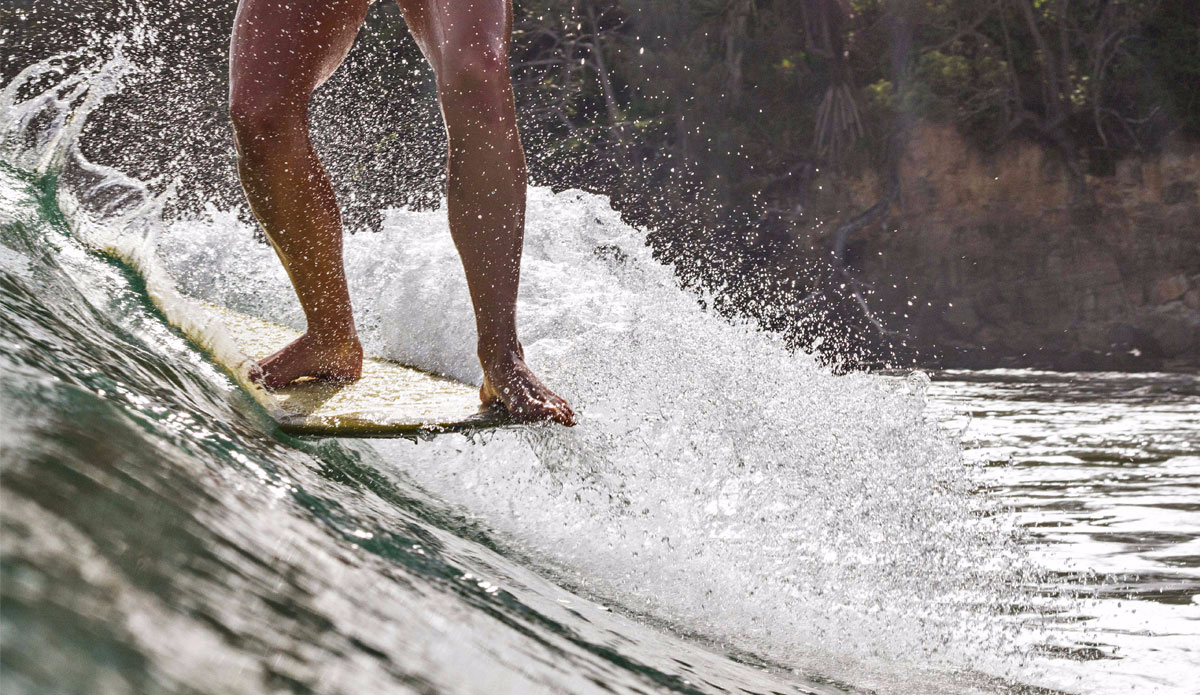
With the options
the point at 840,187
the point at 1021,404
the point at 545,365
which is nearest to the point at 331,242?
the point at 545,365

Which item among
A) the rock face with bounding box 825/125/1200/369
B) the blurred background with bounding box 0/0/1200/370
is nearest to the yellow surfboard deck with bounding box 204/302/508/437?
the blurred background with bounding box 0/0/1200/370

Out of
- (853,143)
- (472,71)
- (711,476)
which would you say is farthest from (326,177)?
(853,143)

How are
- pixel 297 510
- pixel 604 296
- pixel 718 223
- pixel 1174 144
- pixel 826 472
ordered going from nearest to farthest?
pixel 297 510, pixel 826 472, pixel 604 296, pixel 1174 144, pixel 718 223

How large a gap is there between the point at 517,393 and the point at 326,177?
36 cm

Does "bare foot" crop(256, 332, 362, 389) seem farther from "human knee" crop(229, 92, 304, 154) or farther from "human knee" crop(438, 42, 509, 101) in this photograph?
"human knee" crop(438, 42, 509, 101)

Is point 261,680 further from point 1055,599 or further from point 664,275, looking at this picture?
point 664,275

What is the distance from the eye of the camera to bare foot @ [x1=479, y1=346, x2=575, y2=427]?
1042 millimetres

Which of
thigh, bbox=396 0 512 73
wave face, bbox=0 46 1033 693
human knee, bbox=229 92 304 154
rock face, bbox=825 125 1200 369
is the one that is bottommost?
wave face, bbox=0 46 1033 693

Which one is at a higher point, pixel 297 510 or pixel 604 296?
pixel 604 296

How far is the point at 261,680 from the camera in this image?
12.8 inches

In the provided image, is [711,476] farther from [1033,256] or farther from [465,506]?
[1033,256]

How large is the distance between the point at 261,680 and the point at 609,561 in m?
0.65

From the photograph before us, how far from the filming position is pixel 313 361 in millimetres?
1203

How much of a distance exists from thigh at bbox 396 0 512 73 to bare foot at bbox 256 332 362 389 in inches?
13.3
